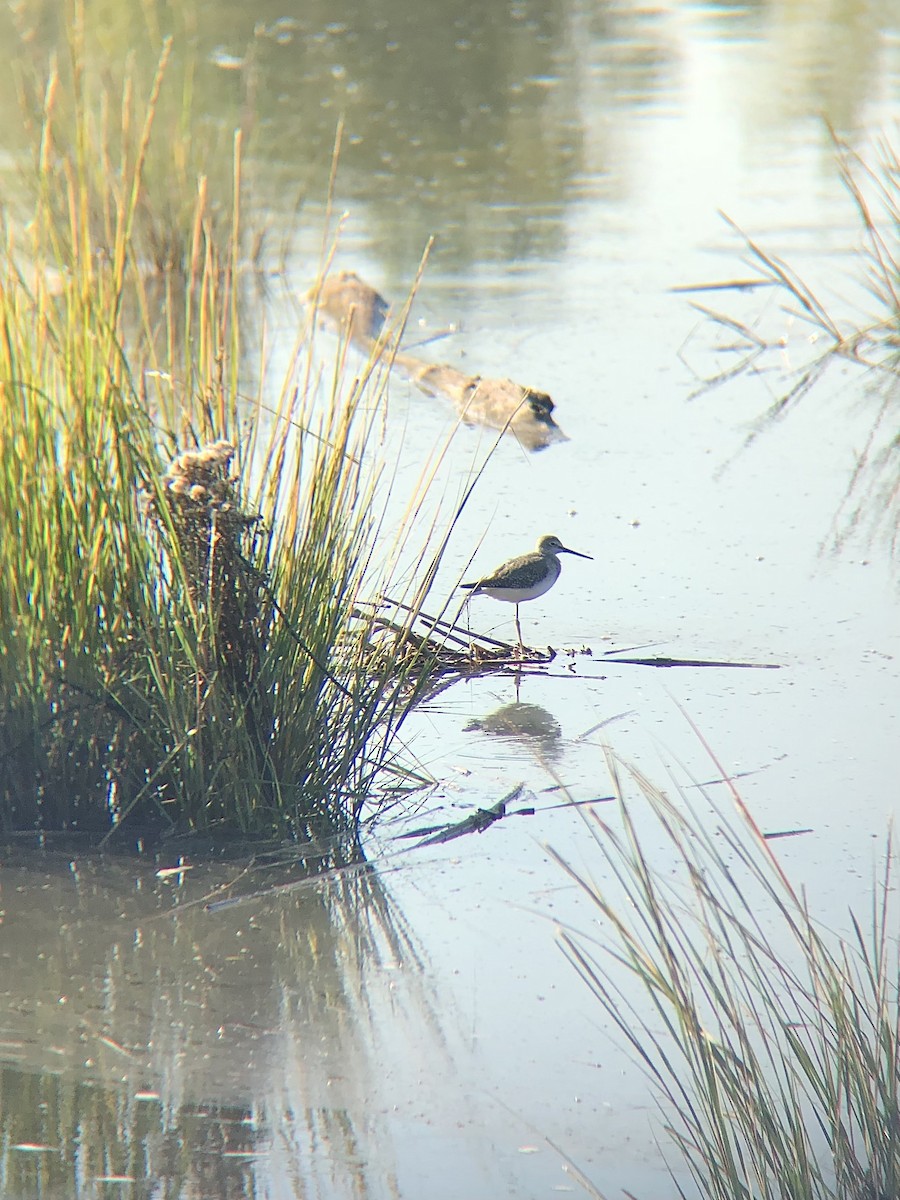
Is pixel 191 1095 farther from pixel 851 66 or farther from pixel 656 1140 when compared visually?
pixel 851 66

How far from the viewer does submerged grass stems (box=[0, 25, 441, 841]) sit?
3.07 m

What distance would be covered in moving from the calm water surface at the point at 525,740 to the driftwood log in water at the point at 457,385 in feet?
0.34

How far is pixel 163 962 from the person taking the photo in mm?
2855

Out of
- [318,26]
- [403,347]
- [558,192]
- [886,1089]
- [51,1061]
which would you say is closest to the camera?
[886,1089]

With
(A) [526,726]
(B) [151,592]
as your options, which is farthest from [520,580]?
(B) [151,592]

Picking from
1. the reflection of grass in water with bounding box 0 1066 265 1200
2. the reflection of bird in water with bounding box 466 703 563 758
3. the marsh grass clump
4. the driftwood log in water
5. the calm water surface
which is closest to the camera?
the reflection of grass in water with bounding box 0 1066 265 1200

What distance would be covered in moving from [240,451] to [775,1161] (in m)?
1.82

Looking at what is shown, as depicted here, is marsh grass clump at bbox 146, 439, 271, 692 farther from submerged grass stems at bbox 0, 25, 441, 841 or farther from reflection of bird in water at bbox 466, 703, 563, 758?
reflection of bird in water at bbox 466, 703, 563, 758

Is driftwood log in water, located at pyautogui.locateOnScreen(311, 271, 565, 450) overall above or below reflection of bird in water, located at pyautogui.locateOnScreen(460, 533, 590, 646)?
above

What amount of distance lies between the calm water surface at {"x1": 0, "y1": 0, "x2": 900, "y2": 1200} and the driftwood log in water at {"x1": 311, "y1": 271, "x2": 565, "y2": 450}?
10 cm

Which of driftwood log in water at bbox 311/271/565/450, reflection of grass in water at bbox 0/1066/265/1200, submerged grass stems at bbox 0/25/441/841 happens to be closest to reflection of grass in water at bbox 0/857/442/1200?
reflection of grass in water at bbox 0/1066/265/1200

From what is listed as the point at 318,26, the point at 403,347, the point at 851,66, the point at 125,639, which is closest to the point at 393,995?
the point at 125,639

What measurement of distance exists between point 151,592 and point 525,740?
1.06 m

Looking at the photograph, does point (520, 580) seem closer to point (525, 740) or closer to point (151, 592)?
point (525, 740)
